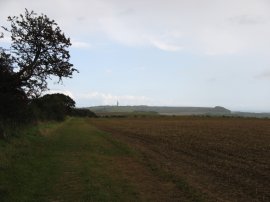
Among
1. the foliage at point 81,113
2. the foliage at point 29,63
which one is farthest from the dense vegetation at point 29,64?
the foliage at point 81,113

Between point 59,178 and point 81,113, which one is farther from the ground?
point 81,113

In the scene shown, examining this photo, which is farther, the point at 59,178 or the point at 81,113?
the point at 81,113

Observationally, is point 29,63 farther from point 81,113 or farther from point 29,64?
point 81,113

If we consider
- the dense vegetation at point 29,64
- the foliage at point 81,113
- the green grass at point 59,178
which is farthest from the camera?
the foliage at point 81,113

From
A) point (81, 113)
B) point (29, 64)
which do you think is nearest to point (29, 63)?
point (29, 64)

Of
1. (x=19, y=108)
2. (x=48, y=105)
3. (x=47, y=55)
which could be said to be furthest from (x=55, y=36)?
(x=48, y=105)

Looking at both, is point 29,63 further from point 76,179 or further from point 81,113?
point 81,113

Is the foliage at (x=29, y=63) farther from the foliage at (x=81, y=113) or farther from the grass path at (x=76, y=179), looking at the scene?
the foliage at (x=81, y=113)

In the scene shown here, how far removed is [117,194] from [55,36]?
Result: 1768 cm

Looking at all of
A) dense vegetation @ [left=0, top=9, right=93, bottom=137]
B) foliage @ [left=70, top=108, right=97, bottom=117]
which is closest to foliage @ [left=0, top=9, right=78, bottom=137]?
dense vegetation @ [left=0, top=9, right=93, bottom=137]

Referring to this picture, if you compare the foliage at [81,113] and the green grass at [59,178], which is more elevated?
the foliage at [81,113]

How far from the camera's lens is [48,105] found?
72188 mm

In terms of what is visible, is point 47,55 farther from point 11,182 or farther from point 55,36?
point 11,182

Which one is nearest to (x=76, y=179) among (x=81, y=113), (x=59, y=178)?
(x=59, y=178)
